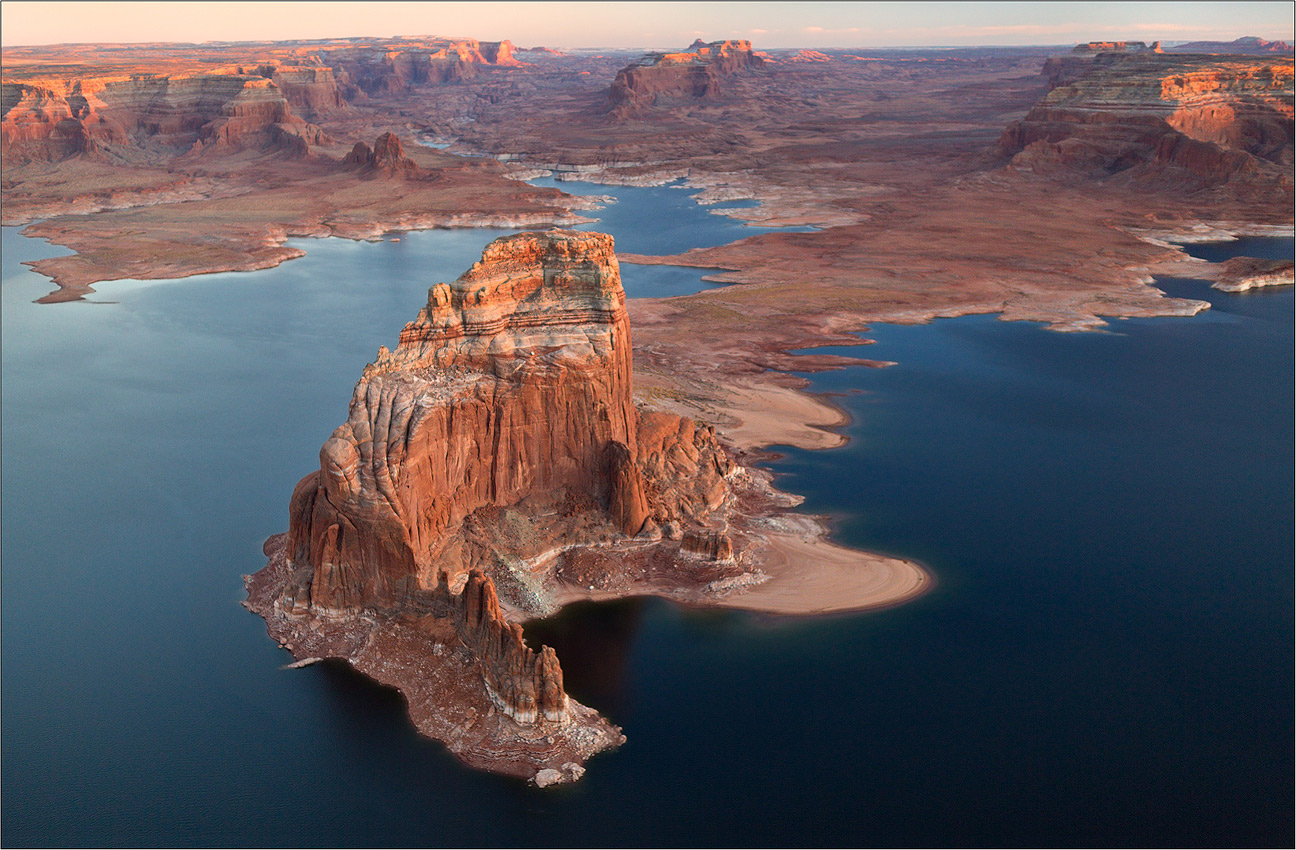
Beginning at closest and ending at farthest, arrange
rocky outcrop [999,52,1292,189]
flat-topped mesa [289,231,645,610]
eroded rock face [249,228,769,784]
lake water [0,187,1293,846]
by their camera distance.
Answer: lake water [0,187,1293,846], eroded rock face [249,228,769,784], flat-topped mesa [289,231,645,610], rocky outcrop [999,52,1292,189]

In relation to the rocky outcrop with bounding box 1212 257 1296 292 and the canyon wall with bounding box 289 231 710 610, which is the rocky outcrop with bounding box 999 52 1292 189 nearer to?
the rocky outcrop with bounding box 1212 257 1296 292

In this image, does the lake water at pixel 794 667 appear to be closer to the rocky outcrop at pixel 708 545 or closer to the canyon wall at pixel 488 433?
the rocky outcrop at pixel 708 545

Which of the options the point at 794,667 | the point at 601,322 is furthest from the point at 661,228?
the point at 794,667

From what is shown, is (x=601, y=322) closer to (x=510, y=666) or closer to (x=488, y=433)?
(x=488, y=433)

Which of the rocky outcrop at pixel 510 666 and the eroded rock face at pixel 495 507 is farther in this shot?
the eroded rock face at pixel 495 507

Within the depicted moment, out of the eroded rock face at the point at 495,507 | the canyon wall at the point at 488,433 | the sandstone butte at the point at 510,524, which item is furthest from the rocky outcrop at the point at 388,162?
the canyon wall at the point at 488,433

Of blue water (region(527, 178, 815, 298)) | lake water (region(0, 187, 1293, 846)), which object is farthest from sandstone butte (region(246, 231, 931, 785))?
blue water (region(527, 178, 815, 298))
